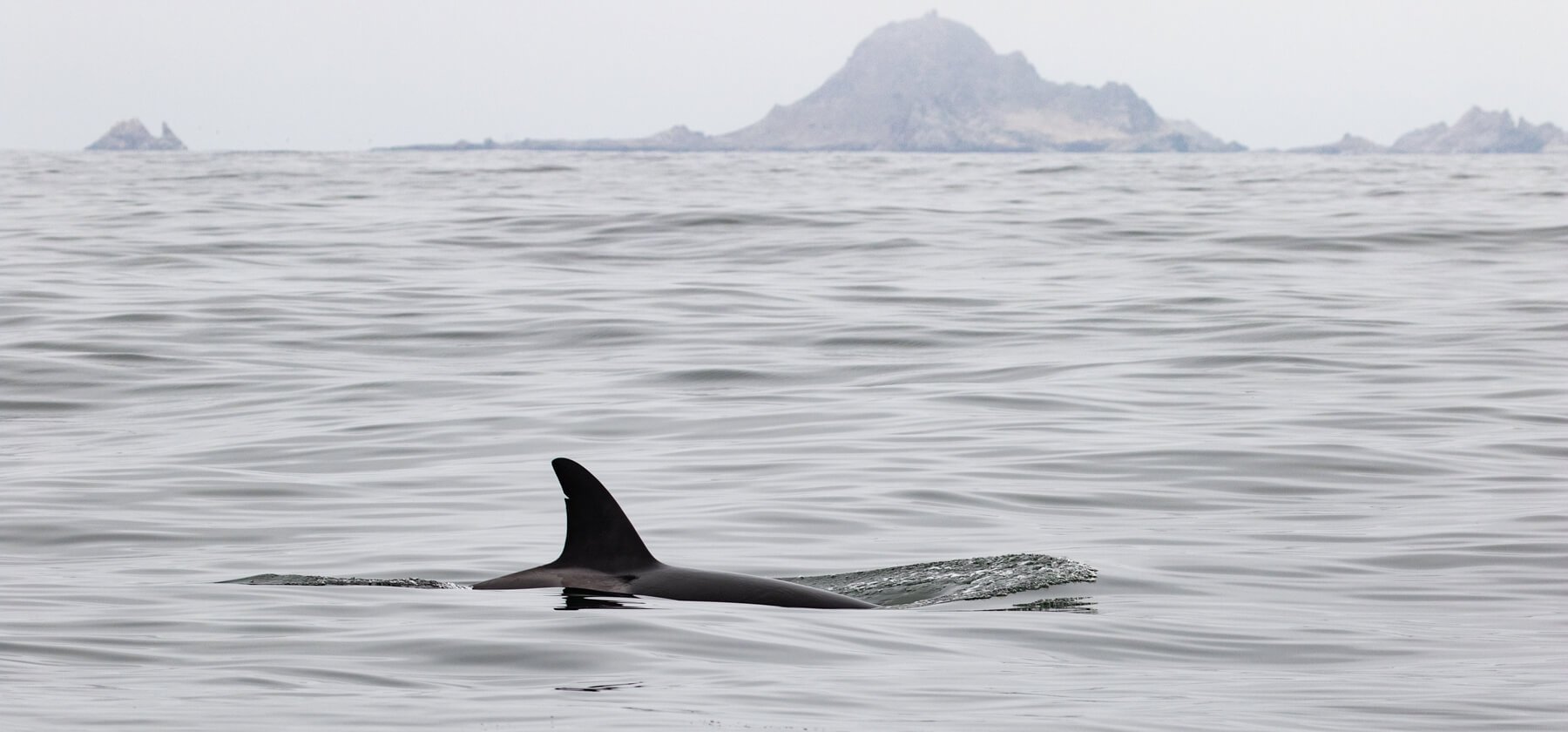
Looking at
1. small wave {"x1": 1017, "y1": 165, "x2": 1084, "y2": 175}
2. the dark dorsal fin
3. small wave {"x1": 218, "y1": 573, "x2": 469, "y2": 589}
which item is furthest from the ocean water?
small wave {"x1": 1017, "y1": 165, "x2": 1084, "y2": 175}

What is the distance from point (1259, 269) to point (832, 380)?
33.1 feet

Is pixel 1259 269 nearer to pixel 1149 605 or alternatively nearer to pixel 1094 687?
pixel 1149 605

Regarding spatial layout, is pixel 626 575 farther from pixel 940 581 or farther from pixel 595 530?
pixel 940 581

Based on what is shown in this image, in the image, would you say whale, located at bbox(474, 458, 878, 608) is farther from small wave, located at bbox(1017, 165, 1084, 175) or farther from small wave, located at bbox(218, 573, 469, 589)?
small wave, located at bbox(1017, 165, 1084, 175)

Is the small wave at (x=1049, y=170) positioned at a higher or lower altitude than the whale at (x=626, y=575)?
lower

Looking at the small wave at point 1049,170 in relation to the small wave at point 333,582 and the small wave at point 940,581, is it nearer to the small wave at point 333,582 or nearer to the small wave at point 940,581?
the small wave at point 940,581

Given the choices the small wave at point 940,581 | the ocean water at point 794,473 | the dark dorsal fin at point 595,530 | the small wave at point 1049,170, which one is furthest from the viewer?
the small wave at point 1049,170

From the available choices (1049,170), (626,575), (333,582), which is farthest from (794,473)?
(1049,170)

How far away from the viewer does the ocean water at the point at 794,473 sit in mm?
5902

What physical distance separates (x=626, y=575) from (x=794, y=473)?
12.4ft

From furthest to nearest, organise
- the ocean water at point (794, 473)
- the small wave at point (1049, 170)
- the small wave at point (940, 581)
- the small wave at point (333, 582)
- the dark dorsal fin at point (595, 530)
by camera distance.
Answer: the small wave at point (1049, 170) < the small wave at point (333, 582) < the small wave at point (940, 581) < the dark dorsal fin at point (595, 530) < the ocean water at point (794, 473)

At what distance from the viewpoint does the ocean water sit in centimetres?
590

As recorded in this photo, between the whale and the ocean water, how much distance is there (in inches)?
5.3

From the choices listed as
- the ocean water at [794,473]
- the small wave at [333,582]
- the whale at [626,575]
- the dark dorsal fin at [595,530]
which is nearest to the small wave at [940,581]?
the small wave at [333,582]
